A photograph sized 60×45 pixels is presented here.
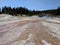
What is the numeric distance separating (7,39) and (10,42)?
0.30m

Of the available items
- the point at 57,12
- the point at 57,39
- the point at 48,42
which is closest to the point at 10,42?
the point at 48,42

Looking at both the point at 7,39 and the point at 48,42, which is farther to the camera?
the point at 7,39

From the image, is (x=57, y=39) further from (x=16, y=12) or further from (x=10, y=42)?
(x=16, y=12)

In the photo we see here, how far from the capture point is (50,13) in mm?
8656

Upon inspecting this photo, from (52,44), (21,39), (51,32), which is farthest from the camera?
(51,32)

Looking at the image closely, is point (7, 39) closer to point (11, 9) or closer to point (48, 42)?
point (48, 42)

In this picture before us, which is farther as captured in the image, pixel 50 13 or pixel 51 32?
pixel 50 13

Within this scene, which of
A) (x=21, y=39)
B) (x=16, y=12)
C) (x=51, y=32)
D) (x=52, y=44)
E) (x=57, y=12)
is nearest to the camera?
(x=52, y=44)

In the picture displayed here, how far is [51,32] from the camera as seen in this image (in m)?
5.00

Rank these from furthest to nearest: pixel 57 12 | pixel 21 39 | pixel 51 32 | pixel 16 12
→ pixel 16 12, pixel 57 12, pixel 51 32, pixel 21 39

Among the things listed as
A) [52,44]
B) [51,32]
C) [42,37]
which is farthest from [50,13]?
[52,44]

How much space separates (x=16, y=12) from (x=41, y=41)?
6220 mm

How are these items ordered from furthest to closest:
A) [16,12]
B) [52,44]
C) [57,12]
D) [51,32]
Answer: [16,12], [57,12], [51,32], [52,44]

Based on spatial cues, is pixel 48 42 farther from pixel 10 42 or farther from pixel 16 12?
pixel 16 12
